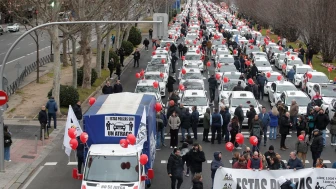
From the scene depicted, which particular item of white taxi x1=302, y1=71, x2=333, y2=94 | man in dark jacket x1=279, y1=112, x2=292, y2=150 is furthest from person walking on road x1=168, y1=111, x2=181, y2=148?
white taxi x1=302, y1=71, x2=333, y2=94

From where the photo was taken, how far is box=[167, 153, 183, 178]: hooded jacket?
16.1 metres

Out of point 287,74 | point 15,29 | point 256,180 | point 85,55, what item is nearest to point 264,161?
point 256,180

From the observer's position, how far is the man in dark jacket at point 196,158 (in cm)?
1664

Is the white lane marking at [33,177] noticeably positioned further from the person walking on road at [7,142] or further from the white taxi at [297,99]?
the white taxi at [297,99]

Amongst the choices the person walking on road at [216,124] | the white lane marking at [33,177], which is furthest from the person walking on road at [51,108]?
the person walking on road at [216,124]

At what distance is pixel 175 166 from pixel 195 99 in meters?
11.4

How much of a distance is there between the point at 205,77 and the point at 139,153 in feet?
79.6

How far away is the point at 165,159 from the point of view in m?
20.6

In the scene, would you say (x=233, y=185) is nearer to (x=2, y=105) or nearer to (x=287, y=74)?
(x=2, y=105)

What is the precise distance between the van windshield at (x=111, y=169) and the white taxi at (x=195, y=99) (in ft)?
36.7

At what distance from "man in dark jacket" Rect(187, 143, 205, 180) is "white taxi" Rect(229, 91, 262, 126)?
9313 millimetres

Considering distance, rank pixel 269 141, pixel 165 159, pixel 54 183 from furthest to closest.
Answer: pixel 269 141
pixel 165 159
pixel 54 183

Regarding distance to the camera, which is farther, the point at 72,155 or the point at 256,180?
the point at 72,155

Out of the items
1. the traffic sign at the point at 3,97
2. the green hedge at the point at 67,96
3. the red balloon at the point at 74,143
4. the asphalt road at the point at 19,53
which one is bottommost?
the asphalt road at the point at 19,53
